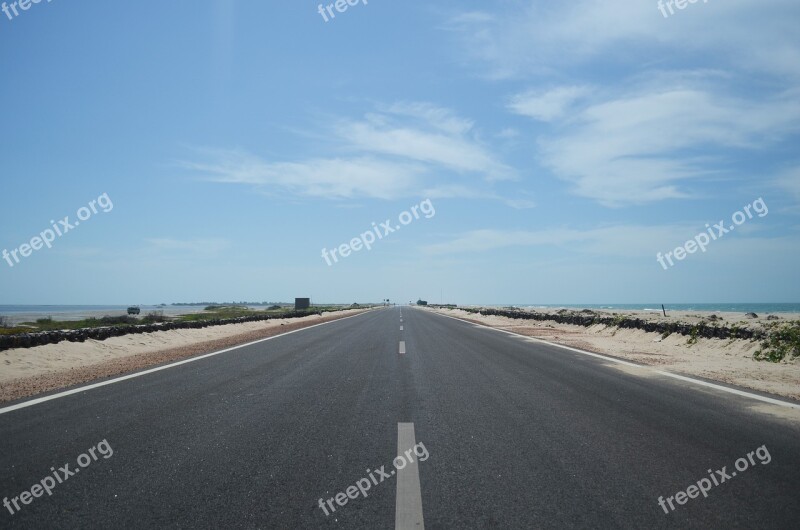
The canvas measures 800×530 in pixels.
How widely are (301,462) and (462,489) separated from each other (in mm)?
1478

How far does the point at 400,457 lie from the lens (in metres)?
4.51

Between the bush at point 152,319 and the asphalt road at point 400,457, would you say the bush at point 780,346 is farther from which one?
the bush at point 152,319

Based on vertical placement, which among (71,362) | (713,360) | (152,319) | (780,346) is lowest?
(713,360)

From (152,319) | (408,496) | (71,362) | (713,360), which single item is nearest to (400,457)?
(408,496)

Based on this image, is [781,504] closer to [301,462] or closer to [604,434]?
[604,434]

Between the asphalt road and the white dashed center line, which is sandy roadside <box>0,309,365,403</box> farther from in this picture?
the white dashed center line

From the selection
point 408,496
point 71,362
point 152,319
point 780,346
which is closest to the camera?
point 408,496

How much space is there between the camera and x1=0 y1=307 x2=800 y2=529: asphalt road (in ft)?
11.0

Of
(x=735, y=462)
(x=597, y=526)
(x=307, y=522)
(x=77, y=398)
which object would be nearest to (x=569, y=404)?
(x=735, y=462)

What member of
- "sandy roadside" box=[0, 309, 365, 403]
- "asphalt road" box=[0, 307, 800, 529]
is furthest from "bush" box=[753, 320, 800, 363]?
"sandy roadside" box=[0, 309, 365, 403]

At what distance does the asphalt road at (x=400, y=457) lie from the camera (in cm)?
336

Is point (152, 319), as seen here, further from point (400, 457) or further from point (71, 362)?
point (400, 457)

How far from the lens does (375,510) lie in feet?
11.2

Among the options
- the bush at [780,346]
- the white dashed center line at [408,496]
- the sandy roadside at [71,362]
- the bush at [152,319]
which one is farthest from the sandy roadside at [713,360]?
the bush at [152,319]
